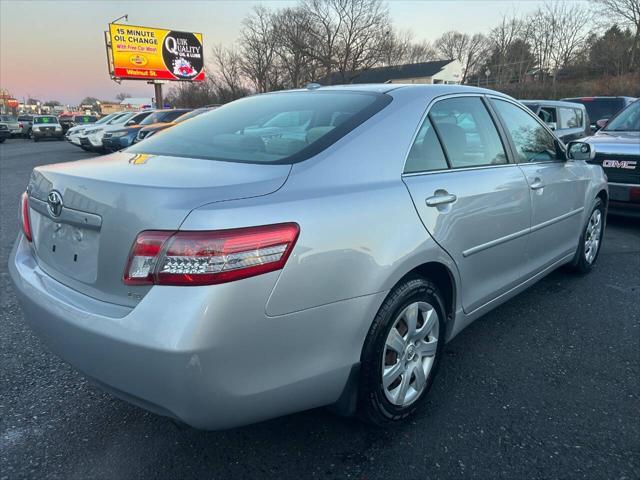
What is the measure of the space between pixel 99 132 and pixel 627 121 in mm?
16847

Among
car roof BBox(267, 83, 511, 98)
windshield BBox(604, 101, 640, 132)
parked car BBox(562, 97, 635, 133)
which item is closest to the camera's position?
car roof BBox(267, 83, 511, 98)

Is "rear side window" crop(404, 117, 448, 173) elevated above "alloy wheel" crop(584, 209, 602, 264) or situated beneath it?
elevated above

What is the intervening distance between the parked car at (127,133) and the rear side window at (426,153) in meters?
13.3

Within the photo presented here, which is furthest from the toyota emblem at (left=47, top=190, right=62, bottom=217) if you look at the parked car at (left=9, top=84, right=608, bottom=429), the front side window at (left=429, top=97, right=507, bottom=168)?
the front side window at (left=429, top=97, right=507, bottom=168)

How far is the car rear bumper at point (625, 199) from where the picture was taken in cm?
595

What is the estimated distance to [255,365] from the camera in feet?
5.56

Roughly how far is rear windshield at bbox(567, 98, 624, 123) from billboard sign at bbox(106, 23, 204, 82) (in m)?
29.7

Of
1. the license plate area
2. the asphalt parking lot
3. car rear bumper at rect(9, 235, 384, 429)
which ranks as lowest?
the asphalt parking lot

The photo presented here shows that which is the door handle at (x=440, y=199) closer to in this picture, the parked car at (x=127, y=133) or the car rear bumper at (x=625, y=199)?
the car rear bumper at (x=625, y=199)

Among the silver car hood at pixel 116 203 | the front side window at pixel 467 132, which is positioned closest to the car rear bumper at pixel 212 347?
the silver car hood at pixel 116 203

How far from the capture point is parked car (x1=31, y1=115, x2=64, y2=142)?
30672 millimetres

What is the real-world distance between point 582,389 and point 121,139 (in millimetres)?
14606

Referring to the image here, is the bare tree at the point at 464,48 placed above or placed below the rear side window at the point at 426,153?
above

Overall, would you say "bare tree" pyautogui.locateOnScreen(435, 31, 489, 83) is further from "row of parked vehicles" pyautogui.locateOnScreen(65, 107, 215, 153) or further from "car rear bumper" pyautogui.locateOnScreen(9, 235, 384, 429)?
"car rear bumper" pyautogui.locateOnScreen(9, 235, 384, 429)
